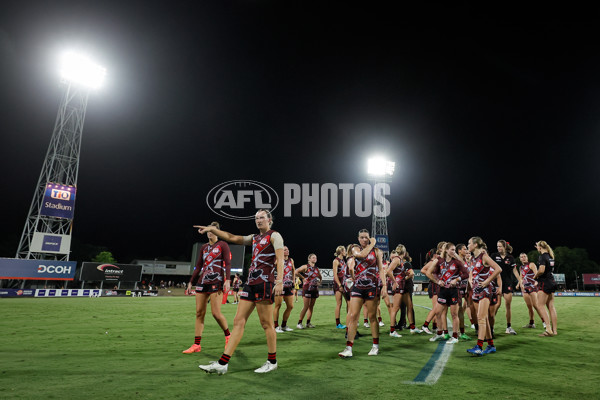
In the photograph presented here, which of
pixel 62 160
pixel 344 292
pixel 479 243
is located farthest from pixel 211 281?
pixel 62 160

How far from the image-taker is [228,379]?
512 cm

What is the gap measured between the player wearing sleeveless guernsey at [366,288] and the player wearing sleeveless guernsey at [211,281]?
8.71 feet

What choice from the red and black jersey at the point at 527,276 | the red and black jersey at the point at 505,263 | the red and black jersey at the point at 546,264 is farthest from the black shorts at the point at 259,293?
the red and black jersey at the point at 527,276

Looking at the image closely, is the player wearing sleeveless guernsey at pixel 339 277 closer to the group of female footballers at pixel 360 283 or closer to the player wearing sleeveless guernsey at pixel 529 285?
the group of female footballers at pixel 360 283

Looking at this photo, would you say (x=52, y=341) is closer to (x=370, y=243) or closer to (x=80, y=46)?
(x=370, y=243)

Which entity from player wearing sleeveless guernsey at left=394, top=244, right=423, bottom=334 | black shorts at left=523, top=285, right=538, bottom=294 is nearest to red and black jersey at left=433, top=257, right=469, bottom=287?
player wearing sleeveless guernsey at left=394, top=244, right=423, bottom=334

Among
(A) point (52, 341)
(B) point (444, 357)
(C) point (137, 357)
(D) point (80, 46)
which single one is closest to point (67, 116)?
(D) point (80, 46)

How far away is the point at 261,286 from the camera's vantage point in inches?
226

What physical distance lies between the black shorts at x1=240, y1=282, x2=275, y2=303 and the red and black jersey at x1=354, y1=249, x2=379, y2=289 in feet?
7.62

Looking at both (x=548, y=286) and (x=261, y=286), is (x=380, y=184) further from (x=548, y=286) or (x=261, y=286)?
(x=261, y=286)

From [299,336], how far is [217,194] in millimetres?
61223

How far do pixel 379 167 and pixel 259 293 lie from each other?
1931 inches

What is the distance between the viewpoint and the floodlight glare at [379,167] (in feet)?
172

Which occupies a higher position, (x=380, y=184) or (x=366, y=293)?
(x=380, y=184)
